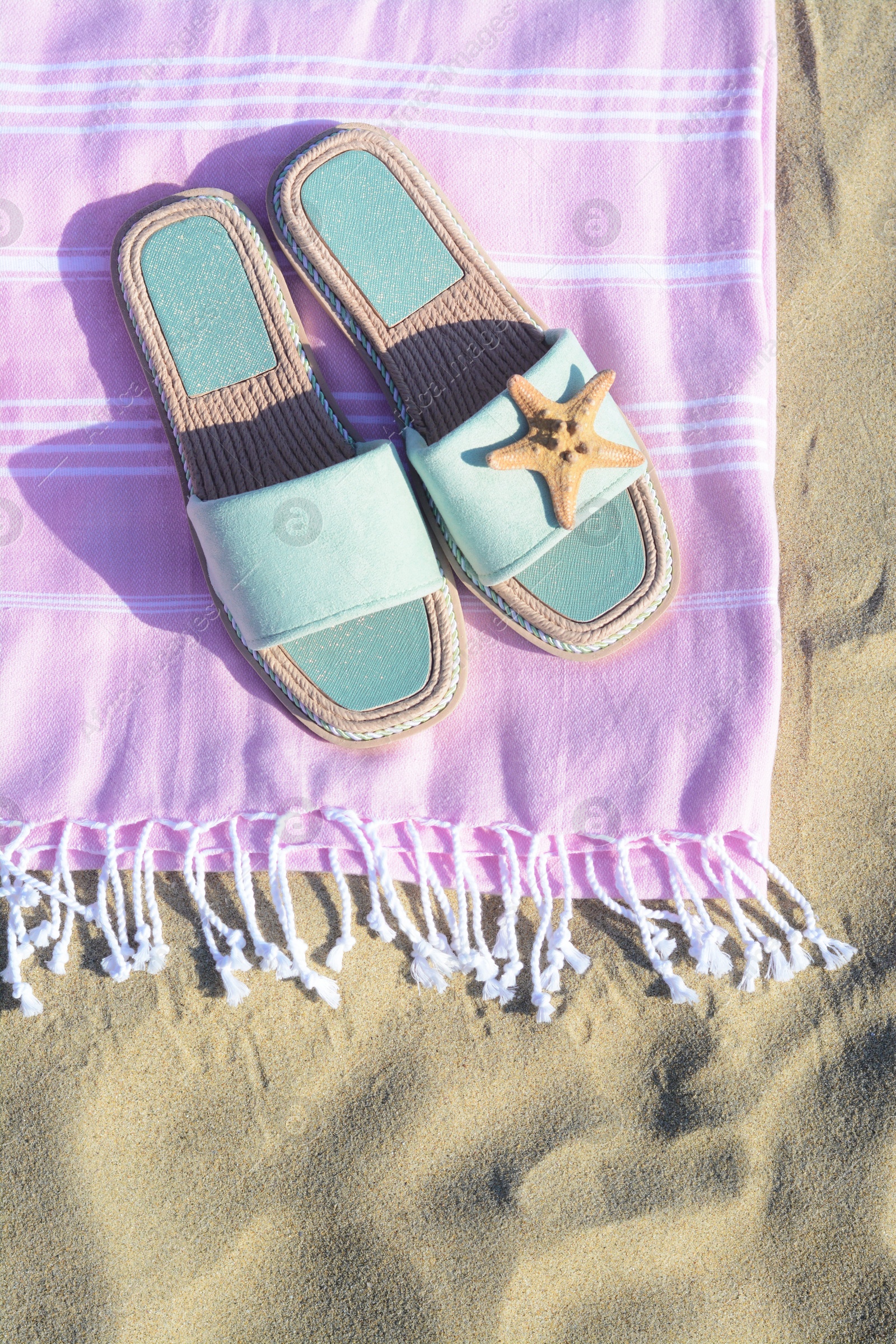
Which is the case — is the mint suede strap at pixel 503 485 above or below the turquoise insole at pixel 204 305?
below

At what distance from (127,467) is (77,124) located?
611 mm

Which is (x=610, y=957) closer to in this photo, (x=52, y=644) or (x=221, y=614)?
(x=221, y=614)

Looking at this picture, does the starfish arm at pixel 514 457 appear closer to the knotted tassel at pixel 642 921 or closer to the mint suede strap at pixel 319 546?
the mint suede strap at pixel 319 546

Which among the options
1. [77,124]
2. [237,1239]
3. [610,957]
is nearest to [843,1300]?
[610,957]

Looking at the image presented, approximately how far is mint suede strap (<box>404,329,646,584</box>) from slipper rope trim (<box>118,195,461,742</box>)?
9cm

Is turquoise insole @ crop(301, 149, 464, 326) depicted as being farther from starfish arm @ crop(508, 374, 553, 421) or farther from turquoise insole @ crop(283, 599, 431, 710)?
turquoise insole @ crop(283, 599, 431, 710)

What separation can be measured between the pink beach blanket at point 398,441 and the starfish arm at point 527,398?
0.24 meters

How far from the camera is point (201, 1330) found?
57.3 inches

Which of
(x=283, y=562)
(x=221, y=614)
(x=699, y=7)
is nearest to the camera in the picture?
(x=283, y=562)

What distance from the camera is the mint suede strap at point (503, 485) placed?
54.9 inches

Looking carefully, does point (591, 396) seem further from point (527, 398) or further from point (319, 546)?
point (319, 546)

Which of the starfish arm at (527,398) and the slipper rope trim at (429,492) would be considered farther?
the slipper rope trim at (429,492)

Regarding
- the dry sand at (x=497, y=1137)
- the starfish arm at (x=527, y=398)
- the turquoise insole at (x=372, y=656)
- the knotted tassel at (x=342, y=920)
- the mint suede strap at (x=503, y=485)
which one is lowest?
the dry sand at (x=497, y=1137)

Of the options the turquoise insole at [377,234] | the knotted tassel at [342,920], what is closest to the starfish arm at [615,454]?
the turquoise insole at [377,234]
